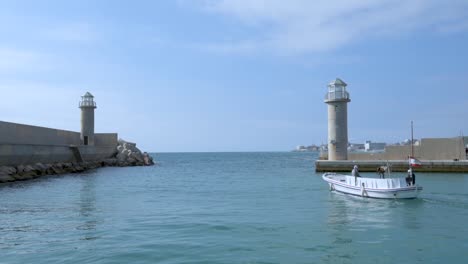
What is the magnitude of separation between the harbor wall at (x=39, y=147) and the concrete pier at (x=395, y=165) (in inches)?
1048

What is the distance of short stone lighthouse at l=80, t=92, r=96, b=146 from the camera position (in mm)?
64125

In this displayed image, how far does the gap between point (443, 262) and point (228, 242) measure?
550 cm

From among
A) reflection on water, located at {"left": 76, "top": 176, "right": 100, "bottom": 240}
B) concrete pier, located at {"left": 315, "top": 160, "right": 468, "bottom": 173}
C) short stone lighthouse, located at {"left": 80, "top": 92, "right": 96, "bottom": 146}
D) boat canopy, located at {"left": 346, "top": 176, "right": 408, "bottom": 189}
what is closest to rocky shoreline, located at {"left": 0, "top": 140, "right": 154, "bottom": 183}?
short stone lighthouse, located at {"left": 80, "top": 92, "right": 96, "bottom": 146}

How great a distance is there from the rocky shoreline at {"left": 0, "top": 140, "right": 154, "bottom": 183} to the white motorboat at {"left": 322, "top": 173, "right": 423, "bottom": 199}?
81.3ft

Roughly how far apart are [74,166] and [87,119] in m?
14.5

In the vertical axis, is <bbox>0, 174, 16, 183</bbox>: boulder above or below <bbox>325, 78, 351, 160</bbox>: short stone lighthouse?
below

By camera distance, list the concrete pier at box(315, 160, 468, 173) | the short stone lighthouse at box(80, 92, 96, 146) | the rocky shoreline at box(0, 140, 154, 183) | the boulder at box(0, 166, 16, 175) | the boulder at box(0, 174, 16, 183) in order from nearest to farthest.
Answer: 1. the boulder at box(0, 174, 16, 183)
2. the boulder at box(0, 166, 16, 175)
3. the rocky shoreline at box(0, 140, 154, 183)
4. the concrete pier at box(315, 160, 468, 173)
5. the short stone lighthouse at box(80, 92, 96, 146)

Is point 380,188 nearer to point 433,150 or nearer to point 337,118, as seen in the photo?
point 337,118

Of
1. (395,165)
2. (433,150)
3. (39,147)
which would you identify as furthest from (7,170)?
(433,150)

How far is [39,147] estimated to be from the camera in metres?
43.5

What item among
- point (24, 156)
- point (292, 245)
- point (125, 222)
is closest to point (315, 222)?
point (292, 245)

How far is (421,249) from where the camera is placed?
39.9ft

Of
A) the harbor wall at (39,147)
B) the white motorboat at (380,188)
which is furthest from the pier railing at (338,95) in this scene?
the harbor wall at (39,147)

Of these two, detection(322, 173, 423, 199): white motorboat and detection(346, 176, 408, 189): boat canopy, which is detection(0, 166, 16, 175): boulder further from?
detection(346, 176, 408, 189): boat canopy
